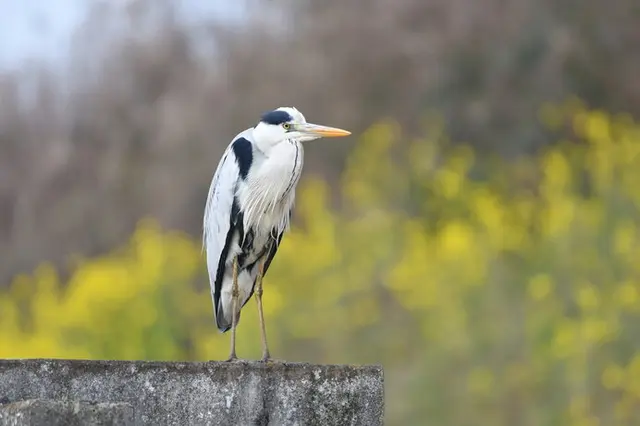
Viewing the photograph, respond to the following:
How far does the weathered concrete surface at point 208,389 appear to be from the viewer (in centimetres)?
411

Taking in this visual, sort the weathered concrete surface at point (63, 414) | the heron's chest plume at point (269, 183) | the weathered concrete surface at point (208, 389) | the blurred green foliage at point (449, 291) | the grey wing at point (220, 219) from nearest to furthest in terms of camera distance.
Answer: the weathered concrete surface at point (63, 414)
the weathered concrete surface at point (208, 389)
the heron's chest plume at point (269, 183)
the grey wing at point (220, 219)
the blurred green foliage at point (449, 291)

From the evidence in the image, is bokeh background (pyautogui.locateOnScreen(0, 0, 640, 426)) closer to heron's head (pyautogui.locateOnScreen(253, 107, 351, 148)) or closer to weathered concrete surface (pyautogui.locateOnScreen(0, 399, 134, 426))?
heron's head (pyautogui.locateOnScreen(253, 107, 351, 148))

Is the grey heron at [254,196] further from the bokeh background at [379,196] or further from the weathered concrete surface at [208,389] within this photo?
the bokeh background at [379,196]

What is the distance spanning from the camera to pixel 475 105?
15.7m

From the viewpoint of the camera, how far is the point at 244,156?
5.29 metres

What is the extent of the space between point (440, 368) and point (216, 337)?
3.51m

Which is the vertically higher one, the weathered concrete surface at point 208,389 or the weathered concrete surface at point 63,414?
the weathered concrete surface at point 208,389

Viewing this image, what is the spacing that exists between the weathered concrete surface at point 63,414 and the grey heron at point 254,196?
178 centimetres

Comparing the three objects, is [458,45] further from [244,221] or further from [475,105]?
[244,221]

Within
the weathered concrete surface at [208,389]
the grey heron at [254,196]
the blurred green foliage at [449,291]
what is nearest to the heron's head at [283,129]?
the grey heron at [254,196]

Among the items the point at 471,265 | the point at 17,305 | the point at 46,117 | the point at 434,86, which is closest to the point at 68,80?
the point at 46,117

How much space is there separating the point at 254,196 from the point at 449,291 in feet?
19.4

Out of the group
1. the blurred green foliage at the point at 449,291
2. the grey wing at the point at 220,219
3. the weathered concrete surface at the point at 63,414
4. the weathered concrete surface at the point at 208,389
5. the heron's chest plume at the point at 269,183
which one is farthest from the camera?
the blurred green foliage at the point at 449,291

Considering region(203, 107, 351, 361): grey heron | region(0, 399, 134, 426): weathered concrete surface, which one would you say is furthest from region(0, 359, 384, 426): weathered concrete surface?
region(203, 107, 351, 361): grey heron
